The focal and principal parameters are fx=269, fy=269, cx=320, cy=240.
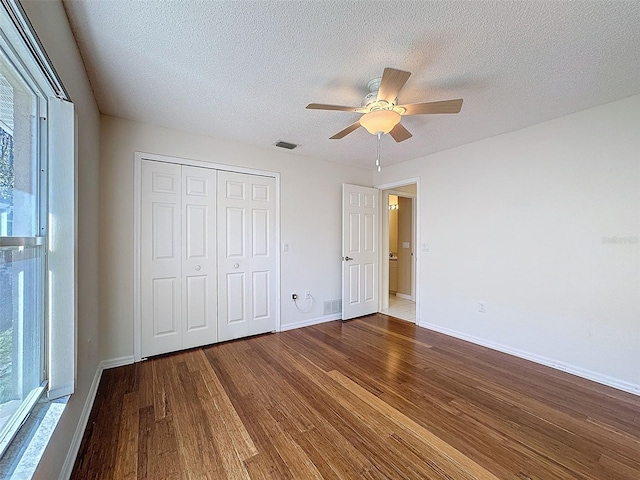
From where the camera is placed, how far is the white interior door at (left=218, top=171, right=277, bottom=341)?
323 centimetres

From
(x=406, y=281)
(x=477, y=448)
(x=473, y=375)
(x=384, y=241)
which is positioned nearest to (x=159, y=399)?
(x=477, y=448)

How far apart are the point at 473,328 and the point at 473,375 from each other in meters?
0.96

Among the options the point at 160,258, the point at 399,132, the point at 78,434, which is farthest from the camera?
the point at 160,258

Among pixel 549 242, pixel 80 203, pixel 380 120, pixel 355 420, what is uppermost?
pixel 380 120

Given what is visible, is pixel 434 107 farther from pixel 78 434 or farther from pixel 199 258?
pixel 78 434

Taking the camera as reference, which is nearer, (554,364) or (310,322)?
(554,364)

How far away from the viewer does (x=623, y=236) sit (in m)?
2.28

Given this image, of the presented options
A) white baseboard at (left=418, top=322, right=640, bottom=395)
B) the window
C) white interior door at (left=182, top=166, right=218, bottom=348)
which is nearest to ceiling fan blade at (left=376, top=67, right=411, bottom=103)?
the window

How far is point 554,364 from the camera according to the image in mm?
2635

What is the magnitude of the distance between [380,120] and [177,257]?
2.48 meters

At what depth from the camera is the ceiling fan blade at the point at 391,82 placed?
5.01 feet

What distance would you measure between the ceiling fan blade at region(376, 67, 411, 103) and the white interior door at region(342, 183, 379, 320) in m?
2.24

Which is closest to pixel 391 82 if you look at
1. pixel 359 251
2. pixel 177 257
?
pixel 177 257

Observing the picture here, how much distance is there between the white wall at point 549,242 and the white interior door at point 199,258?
2899 mm
